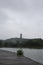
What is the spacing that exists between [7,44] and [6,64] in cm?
12382

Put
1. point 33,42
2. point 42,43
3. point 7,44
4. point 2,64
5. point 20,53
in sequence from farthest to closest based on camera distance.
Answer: point 7,44
point 33,42
point 42,43
point 20,53
point 2,64

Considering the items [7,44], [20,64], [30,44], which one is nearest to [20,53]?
[20,64]

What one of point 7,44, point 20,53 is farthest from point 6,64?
point 7,44

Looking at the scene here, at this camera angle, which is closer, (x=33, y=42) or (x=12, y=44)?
(x=33, y=42)

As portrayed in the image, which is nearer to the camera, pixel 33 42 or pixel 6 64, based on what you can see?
pixel 6 64

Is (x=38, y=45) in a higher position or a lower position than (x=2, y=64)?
higher

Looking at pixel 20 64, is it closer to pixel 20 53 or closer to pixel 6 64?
pixel 6 64

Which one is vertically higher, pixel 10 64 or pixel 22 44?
pixel 22 44

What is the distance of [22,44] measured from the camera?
131m

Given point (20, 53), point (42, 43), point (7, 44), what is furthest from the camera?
point (7, 44)

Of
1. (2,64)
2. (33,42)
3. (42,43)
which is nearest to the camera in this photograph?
(2,64)

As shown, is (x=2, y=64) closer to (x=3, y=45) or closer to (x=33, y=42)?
(x=33, y=42)

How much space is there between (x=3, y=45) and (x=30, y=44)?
28589 mm

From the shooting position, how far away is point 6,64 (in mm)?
18109
